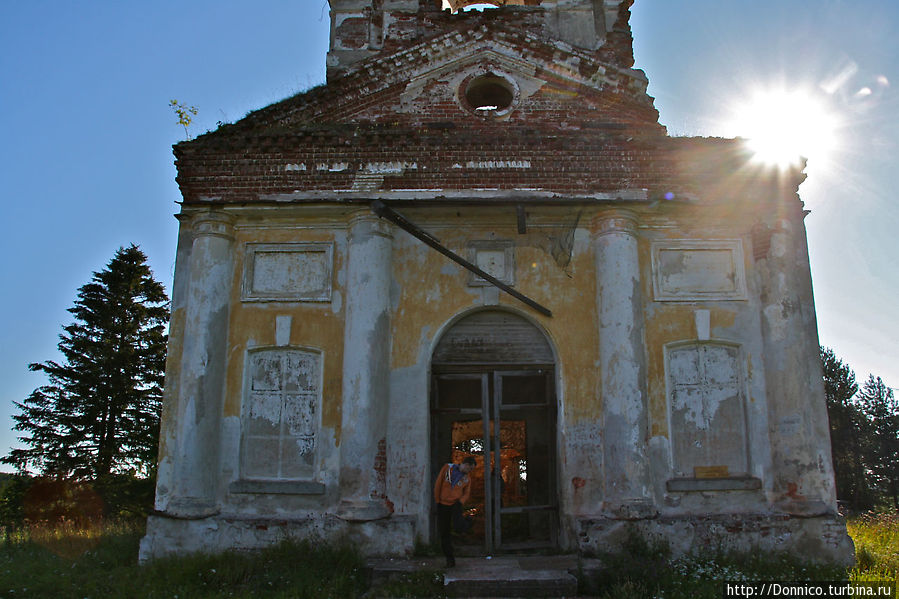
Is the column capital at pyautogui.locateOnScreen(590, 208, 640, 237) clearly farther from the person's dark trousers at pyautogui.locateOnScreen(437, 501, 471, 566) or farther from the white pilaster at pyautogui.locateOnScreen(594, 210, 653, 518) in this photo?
the person's dark trousers at pyautogui.locateOnScreen(437, 501, 471, 566)

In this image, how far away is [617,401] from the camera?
8328 millimetres

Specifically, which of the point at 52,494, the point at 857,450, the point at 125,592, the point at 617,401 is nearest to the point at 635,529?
the point at 617,401

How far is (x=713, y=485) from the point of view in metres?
8.38

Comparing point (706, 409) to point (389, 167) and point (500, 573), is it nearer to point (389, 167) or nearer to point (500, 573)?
point (500, 573)

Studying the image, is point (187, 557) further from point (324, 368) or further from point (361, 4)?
point (361, 4)

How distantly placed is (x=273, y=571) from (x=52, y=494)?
15.4m

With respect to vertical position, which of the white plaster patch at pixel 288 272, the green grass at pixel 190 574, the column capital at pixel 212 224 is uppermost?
the column capital at pixel 212 224

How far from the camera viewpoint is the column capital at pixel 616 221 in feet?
29.1

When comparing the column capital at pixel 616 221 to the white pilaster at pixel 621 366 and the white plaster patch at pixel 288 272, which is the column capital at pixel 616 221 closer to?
the white pilaster at pixel 621 366

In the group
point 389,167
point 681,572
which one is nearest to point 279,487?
point 389,167

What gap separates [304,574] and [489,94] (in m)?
7.73

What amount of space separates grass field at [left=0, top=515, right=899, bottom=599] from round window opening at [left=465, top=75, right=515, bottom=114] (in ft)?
21.9

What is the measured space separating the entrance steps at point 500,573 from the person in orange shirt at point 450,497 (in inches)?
12.3

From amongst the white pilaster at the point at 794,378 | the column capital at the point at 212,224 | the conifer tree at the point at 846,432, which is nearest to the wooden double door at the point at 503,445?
the white pilaster at the point at 794,378
